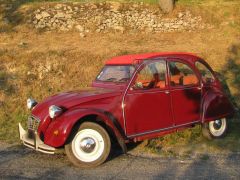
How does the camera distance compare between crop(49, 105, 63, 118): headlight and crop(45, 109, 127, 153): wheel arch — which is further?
crop(49, 105, 63, 118): headlight

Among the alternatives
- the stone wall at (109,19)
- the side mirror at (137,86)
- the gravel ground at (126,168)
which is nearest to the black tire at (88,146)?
the gravel ground at (126,168)

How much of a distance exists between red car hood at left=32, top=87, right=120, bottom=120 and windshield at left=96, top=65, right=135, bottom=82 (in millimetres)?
413

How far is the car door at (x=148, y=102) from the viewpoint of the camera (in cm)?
809

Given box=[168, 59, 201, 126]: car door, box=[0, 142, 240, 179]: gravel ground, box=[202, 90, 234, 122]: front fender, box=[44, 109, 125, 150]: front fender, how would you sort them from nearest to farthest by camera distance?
box=[0, 142, 240, 179]: gravel ground < box=[44, 109, 125, 150]: front fender < box=[168, 59, 201, 126]: car door < box=[202, 90, 234, 122]: front fender

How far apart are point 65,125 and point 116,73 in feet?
5.70

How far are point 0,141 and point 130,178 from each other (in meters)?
3.60

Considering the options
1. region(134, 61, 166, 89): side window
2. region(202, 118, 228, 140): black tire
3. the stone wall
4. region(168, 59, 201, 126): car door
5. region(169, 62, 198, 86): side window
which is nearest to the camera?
region(134, 61, 166, 89): side window

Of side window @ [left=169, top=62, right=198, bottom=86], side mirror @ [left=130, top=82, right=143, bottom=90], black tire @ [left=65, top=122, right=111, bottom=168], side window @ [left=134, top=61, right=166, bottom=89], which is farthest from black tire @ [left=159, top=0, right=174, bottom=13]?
black tire @ [left=65, top=122, right=111, bottom=168]

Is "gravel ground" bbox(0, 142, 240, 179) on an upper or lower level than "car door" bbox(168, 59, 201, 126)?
lower

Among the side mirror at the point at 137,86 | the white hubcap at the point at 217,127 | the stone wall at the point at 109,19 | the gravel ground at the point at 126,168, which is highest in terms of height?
the stone wall at the point at 109,19

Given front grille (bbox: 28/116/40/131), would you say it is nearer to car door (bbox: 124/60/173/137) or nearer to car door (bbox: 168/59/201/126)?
car door (bbox: 124/60/173/137)

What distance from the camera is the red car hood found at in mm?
7805

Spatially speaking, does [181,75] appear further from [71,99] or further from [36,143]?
[36,143]

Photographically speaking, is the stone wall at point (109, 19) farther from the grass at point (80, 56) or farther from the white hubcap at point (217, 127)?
the white hubcap at point (217, 127)
